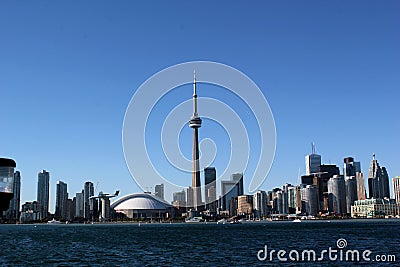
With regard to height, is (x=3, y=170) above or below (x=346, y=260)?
above

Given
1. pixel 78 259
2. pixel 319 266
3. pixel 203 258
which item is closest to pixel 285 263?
pixel 319 266

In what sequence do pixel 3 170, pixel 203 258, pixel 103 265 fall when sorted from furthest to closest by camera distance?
pixel 203 258 → pixel 103 265 → pixel 3 170

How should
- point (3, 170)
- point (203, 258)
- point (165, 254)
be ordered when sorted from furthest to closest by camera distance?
point (165, 254)
point (203, 258)
point (3, 170)

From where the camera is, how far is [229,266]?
45.8 metres

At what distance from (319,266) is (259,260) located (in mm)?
7386

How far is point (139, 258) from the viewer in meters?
53.8

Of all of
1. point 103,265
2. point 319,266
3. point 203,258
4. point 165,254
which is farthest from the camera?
point 165,254

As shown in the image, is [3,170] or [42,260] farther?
[42,260]

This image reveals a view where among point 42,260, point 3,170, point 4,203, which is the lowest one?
point 42,260

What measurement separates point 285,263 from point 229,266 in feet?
16.9

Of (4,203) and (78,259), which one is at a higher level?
(4,203)

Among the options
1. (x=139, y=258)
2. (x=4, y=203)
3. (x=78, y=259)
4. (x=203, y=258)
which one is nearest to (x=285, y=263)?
(x=203, y=258)

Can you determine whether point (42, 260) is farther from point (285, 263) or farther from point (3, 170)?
point (3, 170)

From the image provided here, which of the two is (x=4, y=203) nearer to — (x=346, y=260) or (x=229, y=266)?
(x=229, y=266)
